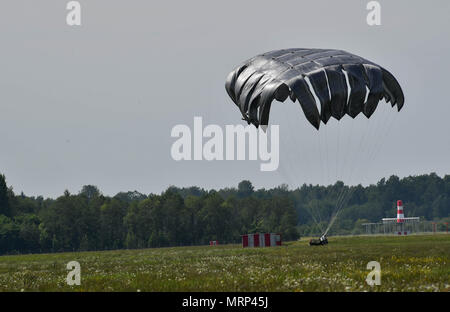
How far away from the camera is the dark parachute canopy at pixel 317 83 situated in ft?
82.1

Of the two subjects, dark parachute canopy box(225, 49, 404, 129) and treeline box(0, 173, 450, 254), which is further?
treeline box(0, 173, 450, 254)

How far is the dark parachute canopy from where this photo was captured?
25016 millimetres

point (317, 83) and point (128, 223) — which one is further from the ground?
point (317, 83)

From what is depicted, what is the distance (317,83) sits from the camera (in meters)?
25.1

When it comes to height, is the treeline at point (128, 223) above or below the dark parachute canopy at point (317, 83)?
below

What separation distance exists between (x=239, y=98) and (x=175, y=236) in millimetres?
105414

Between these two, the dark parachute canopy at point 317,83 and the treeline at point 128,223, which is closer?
the dark parachute canopy at point 317,83

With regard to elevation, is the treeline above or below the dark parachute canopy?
below

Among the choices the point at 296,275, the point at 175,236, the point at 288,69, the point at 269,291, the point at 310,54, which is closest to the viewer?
the point at 269,291

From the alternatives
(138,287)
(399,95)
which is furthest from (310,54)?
(138,287)
